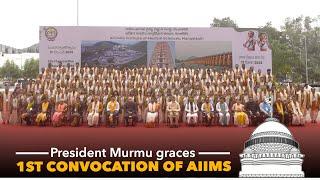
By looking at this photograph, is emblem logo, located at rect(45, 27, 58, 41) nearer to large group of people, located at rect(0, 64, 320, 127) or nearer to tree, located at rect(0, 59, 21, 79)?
large group of people, located at rect(0, 64, 320, 127)

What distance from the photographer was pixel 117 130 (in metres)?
11.7

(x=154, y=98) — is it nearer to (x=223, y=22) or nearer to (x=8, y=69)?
(x=223, y=22)

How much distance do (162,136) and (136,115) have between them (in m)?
1.16

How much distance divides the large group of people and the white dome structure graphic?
2.30 metres

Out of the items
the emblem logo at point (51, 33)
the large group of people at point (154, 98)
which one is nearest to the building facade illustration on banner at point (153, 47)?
the emblem logo at point (51, 33)

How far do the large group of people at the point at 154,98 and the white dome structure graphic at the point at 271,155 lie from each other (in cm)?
230

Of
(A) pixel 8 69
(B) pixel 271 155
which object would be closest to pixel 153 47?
(B) pixel 271 155

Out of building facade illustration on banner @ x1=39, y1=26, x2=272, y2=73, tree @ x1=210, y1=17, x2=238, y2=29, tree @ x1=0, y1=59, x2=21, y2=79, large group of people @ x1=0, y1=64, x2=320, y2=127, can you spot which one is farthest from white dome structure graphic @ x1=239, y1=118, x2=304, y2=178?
tree @ x1=0, y1=59, x2=21, y2=79

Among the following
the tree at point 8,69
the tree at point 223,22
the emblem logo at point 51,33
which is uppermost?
the tree at point 223,22

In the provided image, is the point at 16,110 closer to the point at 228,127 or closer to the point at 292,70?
the point at 228,127

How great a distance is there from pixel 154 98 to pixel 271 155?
4028 mm

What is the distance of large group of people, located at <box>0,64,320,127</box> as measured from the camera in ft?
40.1

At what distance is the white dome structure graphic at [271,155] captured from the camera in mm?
9211

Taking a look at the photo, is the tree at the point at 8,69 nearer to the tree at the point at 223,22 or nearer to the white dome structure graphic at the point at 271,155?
the tree at the point at 223,22
